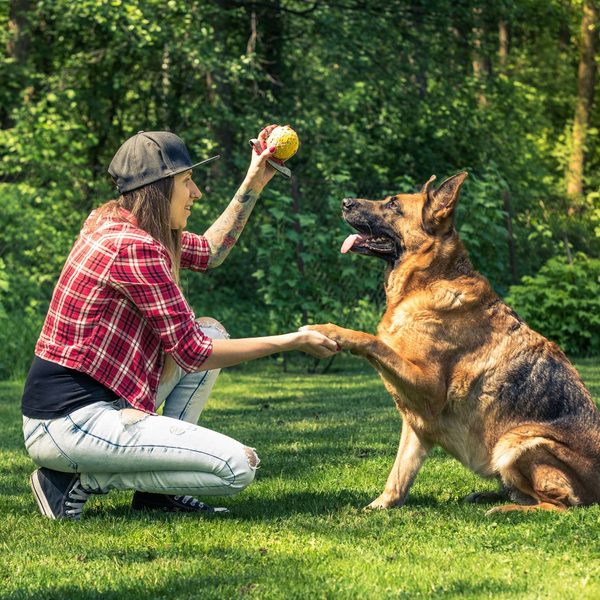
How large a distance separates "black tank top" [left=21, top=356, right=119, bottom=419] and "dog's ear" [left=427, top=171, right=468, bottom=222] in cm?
224

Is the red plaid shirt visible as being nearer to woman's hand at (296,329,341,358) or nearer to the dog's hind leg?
woman's hand at (296,329,341,358)

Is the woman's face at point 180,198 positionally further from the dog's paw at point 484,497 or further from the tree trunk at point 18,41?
the tree trunk at point 18,41

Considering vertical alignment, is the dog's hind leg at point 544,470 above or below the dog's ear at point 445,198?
below

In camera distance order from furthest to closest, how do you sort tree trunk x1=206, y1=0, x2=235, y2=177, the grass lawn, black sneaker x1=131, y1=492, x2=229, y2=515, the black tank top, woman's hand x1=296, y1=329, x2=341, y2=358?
tree trunk x1=206, y1=0, x2=235, y2=177 → black sneaker x1=131, y1=492, x2=229, y2=515 → woman's hand x1=296, y1=329, x2=341, y2=358 → the black tank top → the grass lawn

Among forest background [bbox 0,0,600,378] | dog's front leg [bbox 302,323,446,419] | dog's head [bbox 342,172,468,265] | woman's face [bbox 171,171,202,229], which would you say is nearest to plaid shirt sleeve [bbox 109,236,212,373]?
woman's face [bbox 171,171,202,229]

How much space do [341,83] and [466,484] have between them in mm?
13870

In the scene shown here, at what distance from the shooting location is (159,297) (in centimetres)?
381

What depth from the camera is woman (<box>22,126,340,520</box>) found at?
12.6 ft

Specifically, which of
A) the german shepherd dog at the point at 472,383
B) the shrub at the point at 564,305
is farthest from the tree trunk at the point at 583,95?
the german shepherd dog at the point at 472,383

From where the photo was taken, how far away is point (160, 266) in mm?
3826

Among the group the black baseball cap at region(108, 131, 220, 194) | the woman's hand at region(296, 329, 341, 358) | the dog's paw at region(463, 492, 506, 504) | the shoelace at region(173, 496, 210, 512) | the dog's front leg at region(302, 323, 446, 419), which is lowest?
the dog's paw at region(463, 492, 506, 504)

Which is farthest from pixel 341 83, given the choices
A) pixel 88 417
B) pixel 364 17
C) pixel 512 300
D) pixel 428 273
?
pixel 88 417

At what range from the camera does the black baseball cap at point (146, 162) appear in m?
3.96

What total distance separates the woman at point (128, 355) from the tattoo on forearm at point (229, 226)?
0.87m
